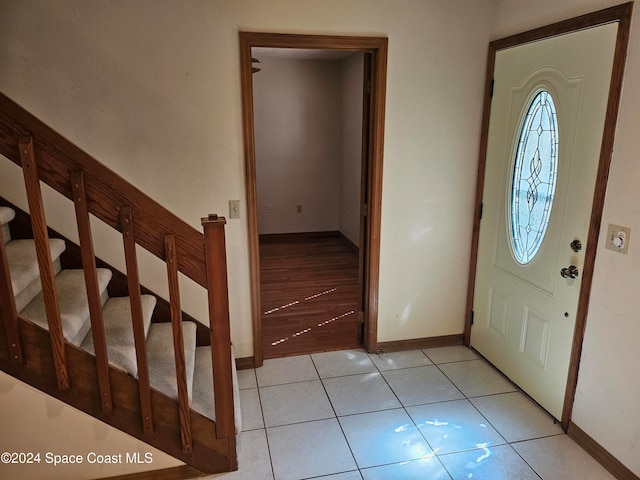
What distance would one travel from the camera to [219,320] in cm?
185

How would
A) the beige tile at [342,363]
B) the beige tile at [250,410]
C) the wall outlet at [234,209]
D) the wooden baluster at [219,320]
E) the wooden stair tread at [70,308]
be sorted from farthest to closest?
the beige tile at [342,363] < the wall outlet at [234,209] < the beige tile at [250,410] < the wooden stair tread at [70,308] < the wooden baluster at [219,320]

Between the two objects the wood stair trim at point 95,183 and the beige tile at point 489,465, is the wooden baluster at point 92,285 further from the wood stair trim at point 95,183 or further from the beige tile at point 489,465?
the beige tile at point 489,465

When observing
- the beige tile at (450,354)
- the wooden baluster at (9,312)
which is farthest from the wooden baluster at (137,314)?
the beige tile at (450,354)

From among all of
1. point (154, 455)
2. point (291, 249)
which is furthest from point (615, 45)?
point (291, 249)

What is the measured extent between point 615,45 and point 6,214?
2.99m

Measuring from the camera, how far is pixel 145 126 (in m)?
2.50

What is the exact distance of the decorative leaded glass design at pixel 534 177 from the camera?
2385mm

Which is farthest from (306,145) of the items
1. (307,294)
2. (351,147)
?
(307,294)

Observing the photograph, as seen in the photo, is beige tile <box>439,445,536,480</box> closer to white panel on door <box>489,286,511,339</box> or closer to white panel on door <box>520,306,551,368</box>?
white panel on door <box>520,306,551,368</box>

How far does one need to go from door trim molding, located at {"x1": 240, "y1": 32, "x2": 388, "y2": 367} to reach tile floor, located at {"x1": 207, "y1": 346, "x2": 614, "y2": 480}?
1.13 ft

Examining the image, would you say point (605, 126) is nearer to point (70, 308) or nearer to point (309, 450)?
point (309, 450)

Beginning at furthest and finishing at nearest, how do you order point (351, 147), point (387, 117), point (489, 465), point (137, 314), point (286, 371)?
point (351, 147) < point (286, 371) < point (387, 117) < point (489, 465) < point (137, 314)

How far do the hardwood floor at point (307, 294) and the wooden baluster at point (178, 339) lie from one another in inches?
48.7

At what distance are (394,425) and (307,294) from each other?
2048 mm
